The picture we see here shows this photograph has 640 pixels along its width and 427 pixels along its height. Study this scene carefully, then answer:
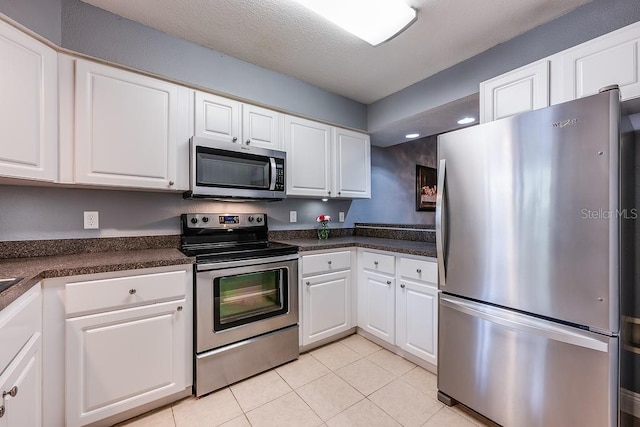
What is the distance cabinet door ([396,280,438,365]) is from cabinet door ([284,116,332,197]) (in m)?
1.22

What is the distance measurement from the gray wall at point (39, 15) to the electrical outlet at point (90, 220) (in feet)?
3.43

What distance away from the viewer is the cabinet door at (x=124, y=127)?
163cm

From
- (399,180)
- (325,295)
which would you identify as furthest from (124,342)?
(399,180)

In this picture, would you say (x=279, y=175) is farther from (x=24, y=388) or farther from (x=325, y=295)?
(x=24, y=388)

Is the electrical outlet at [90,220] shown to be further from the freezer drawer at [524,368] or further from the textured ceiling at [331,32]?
the freezer drawer at [524,368]

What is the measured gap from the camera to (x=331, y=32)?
1903 mm

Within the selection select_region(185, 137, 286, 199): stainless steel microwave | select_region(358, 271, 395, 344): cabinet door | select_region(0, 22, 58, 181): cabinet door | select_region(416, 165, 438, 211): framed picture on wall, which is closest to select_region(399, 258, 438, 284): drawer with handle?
select_region(358, 271, 395, 344): cabinet door

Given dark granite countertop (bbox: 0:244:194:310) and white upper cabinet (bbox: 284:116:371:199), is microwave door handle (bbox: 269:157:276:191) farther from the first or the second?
dark granite countertop (bbox: 0:244:194:310)

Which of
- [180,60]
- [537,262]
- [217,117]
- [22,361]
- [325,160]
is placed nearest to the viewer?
[22,361]

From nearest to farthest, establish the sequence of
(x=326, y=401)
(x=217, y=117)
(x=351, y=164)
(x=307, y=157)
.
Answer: (x=326, y=401) < (x=217, y=117) < (x=307, y=157) < (x=351, y=164)

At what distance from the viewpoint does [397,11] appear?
1600mm

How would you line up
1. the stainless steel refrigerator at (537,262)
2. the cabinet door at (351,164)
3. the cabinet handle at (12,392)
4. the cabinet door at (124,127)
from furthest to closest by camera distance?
the cabinet door at (351,164) < the cabinet door at (124,127) < the stainless steel refrigerator at (537,262) < the cabinet handle at (12,392)

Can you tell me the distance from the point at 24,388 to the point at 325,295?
1.80m

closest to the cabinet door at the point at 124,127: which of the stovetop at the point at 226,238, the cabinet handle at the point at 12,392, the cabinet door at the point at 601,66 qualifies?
→ the stovetop at the point at 226,238
